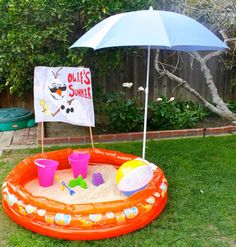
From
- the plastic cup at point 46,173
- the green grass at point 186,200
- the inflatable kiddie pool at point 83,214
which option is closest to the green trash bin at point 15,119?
the green grass at point 186,200

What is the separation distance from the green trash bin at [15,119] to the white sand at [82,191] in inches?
108

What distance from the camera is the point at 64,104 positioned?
4746 mm

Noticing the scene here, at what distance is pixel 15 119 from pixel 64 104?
2478mm

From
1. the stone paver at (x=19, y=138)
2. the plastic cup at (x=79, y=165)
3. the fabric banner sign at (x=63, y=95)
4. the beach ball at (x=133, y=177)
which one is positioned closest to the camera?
the beach ball at (x=133, y=177)

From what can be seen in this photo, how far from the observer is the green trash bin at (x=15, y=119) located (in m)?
6.79

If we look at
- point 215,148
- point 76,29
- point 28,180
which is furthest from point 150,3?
point 28,180

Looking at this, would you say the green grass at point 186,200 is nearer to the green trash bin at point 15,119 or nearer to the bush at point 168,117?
the bush at point 168,117

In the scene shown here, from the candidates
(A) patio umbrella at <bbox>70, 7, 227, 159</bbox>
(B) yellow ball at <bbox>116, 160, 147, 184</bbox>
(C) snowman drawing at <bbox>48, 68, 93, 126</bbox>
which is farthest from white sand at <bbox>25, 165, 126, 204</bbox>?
(A) patio umbrella at <bbox>70, 7, 227, 159</bbox>

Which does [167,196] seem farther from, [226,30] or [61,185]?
[226,30]

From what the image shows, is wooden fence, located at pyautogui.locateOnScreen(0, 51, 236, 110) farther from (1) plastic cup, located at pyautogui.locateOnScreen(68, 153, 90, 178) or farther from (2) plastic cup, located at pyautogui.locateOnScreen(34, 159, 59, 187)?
(2) plastic cup, located at pyautogui.locateOnScreen(34, 159, 59, 187)

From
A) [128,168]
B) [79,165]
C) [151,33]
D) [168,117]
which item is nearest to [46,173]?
[79,165]

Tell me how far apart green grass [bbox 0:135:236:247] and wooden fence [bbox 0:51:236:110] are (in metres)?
2.29

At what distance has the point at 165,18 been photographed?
3.79 meters

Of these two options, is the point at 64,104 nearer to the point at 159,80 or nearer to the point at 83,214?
the point at 83,214
